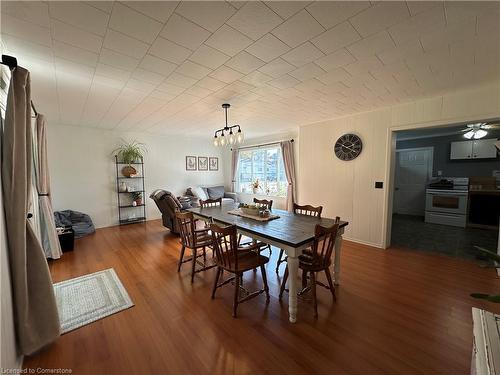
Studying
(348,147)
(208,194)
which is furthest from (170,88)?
(208,194)

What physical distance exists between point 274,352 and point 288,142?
4.47m

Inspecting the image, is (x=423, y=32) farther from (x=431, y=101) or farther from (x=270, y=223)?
(x=270, y=223)

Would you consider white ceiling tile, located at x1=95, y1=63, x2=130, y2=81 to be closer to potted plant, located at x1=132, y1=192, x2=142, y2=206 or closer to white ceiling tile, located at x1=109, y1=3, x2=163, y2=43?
white ceiling tile, located at x1=109, y1=3, x2=163, y2=43

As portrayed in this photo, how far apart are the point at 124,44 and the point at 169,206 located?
2.95 m

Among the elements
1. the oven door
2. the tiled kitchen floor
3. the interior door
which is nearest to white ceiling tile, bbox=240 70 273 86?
the tiled kitchen floor

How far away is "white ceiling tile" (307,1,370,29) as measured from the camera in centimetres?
135

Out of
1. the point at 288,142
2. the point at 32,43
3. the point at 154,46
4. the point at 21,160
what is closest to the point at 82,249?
the point at 21,160

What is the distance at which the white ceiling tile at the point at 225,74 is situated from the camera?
7.18 ft

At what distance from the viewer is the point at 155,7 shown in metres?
1.36

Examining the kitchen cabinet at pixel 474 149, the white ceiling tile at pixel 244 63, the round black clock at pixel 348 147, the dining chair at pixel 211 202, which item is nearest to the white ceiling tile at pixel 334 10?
the white ceiling tile at pixel 244 63

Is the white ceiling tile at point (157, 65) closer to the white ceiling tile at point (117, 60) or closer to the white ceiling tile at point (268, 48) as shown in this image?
the white ceiling tile at point (117, 60)

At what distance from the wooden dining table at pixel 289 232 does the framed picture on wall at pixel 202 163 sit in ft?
12.7

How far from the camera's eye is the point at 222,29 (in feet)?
5.19

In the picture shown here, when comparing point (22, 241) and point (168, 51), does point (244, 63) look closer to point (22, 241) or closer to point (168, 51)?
point (168, 51)
